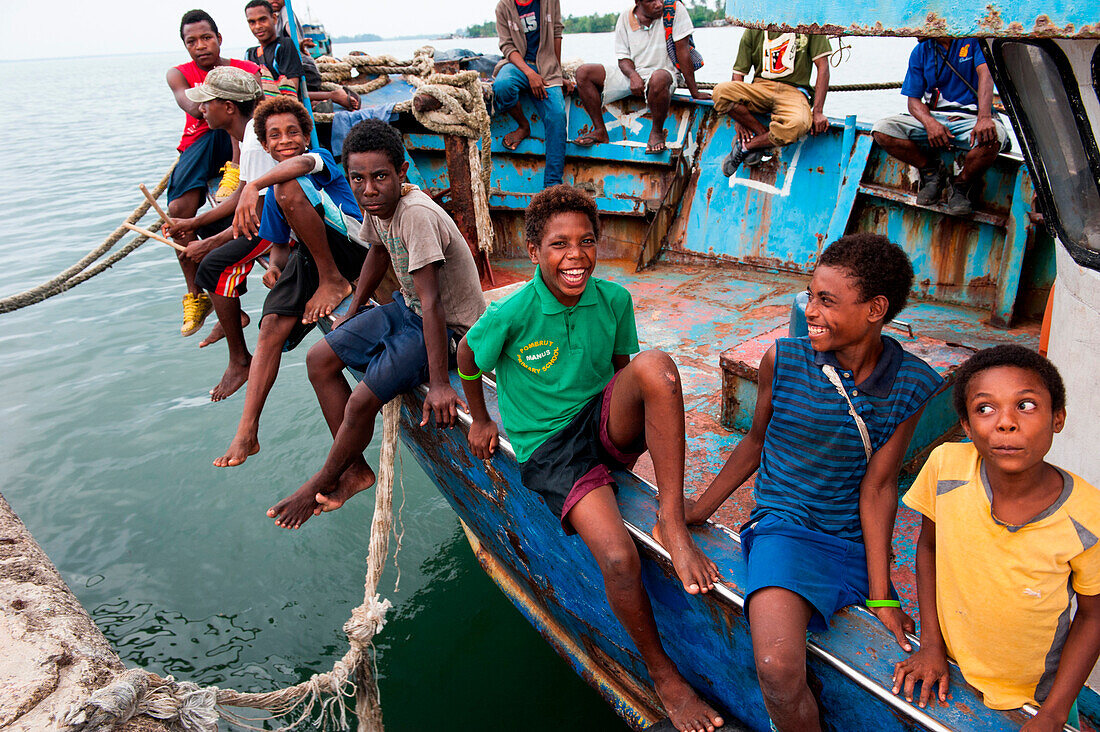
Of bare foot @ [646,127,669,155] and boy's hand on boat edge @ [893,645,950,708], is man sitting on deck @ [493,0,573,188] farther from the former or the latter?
boy's hand on boat edge @ [893,645,950,708]

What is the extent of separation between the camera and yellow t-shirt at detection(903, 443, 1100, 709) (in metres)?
1.29

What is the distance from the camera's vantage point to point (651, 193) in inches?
195

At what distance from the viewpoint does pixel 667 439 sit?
5.86ft

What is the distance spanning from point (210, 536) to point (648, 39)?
4.77m

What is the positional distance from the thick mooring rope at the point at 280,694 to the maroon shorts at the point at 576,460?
3.36 feet

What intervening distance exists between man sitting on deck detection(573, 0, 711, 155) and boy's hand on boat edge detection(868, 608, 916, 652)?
3857 mm

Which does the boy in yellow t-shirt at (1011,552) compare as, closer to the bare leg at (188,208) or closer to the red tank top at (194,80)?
the bare leg at (188,208)

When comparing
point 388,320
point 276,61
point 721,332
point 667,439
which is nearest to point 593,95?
point 276,61

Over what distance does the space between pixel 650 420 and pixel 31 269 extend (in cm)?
1171

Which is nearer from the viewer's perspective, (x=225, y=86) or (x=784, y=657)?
(x=784, y=657)

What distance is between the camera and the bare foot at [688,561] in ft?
5.54

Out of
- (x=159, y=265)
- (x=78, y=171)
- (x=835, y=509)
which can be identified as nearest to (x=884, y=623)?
(x=835, y=509)

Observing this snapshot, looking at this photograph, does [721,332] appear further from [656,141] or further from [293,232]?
[293,232]


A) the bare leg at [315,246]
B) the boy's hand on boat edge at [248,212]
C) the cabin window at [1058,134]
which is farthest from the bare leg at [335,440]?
Answer: the cabin window at [1058,134]
